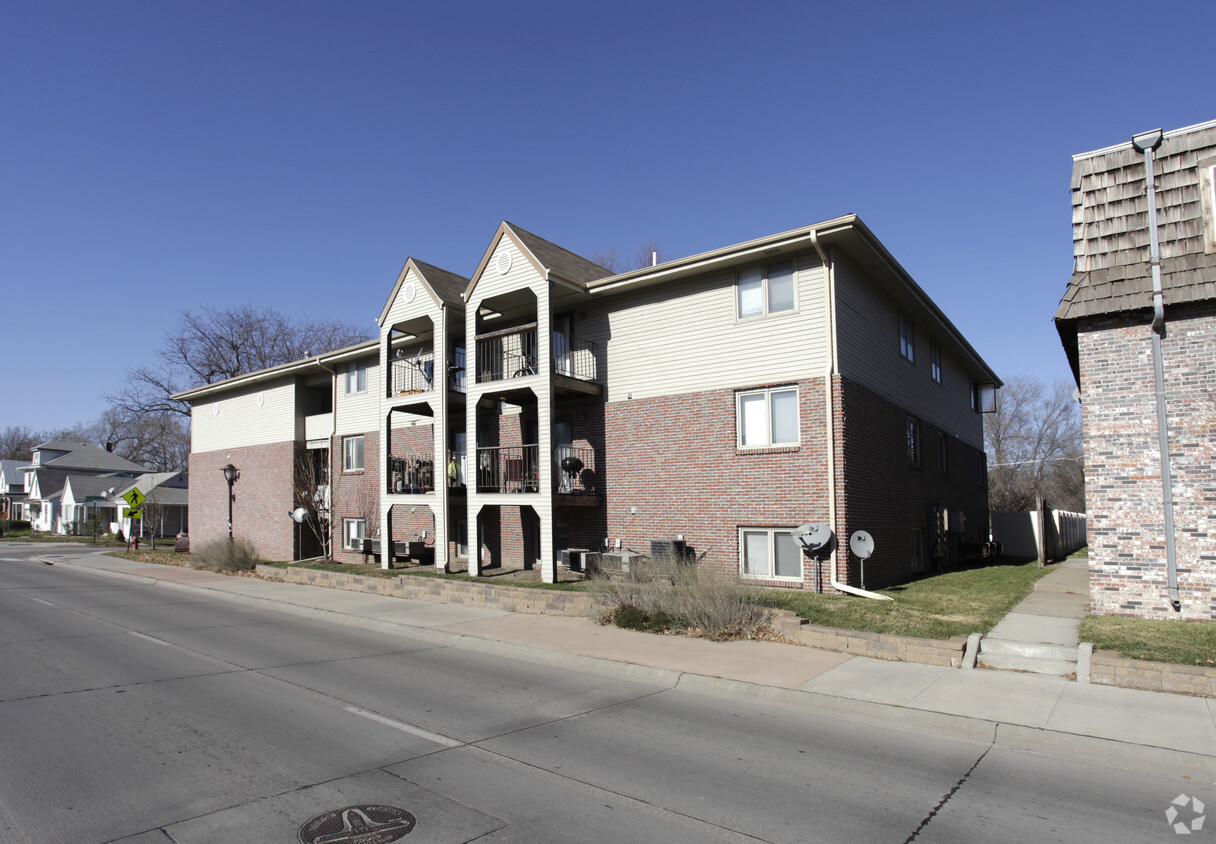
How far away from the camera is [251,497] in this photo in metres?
29.2

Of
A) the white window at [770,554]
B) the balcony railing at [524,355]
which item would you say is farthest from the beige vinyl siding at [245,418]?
the white window at [770,554]

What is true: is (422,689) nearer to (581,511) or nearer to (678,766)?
(678,766)

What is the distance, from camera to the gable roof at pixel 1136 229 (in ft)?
35.1

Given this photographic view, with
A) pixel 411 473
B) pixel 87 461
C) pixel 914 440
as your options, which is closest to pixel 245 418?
pixel 411 473

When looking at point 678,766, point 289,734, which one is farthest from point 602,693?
point 289,734

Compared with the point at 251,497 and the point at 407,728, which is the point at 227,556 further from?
the point at 407,728

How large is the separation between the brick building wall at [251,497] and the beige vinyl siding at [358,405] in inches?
107

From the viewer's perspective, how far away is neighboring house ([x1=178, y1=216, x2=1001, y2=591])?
49.2 feet

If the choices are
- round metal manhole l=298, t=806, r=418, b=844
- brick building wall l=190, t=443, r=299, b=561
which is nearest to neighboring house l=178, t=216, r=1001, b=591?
brick building wall l=190, t=443, r=299, b=561

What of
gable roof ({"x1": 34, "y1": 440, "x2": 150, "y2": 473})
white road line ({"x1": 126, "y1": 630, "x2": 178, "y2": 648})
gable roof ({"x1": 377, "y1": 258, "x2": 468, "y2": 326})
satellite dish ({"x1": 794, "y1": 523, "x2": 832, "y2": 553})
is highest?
gable roof ({"x1": 377, "y1": 258, "x2": 468, "y2": 326})

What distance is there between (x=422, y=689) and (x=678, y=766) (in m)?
3.78

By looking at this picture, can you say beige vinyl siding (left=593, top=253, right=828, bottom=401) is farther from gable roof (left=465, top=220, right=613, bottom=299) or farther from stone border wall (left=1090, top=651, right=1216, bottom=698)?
stone border wall (left=1090, top=651, right=1216, bottom=698)

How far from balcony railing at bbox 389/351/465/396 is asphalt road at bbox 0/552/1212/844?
1278 centimetres

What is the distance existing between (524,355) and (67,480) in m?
57.5
